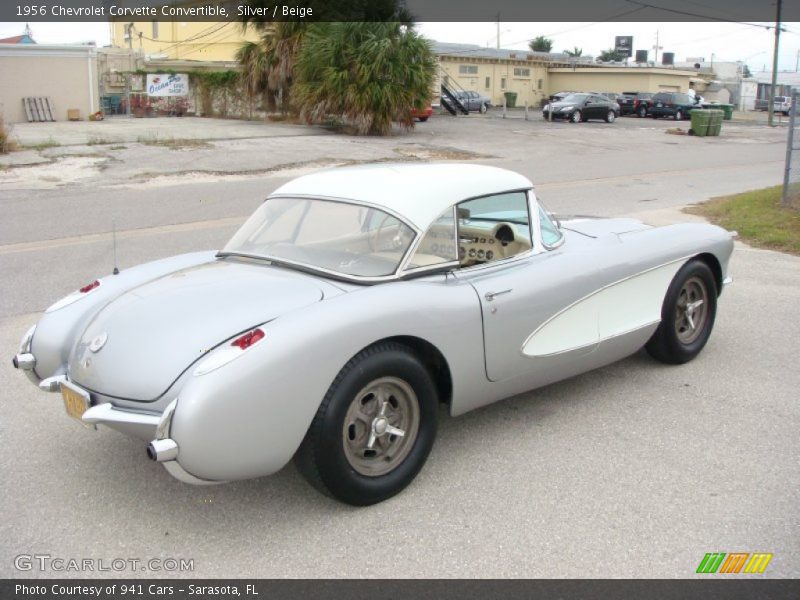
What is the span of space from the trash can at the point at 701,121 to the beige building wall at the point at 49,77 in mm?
23355

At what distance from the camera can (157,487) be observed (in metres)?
3.69

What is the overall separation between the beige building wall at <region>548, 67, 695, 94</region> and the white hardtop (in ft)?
180

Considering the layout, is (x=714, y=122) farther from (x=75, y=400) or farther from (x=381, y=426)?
(x=75, y=400)

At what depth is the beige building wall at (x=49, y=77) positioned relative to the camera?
2795cm

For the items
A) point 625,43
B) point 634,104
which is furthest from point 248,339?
point 625,43

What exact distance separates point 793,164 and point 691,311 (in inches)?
329

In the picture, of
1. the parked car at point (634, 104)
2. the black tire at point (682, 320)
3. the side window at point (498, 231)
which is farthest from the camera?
the parked car at point (634, 104)

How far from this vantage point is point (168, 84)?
1325 inches

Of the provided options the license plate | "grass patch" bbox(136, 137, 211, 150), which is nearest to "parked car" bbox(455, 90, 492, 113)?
"grass patch" bbox(136, 137, 211, 150)

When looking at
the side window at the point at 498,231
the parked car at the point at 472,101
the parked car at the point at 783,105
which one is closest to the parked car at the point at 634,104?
the parked car at the point at 472,101

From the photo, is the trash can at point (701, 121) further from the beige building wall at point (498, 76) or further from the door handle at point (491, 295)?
the door handle at point (491, 295)
